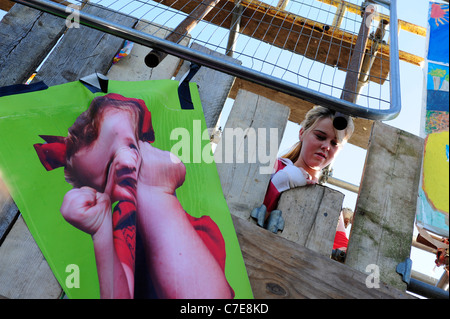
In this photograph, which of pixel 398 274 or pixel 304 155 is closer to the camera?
pixel 398 274

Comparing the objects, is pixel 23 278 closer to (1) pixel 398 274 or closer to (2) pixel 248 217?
(2) pixel 248 217

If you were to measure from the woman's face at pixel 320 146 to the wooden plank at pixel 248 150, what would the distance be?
31cm

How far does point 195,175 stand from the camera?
5.02 ft

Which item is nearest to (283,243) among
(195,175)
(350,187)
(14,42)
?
(195,175)

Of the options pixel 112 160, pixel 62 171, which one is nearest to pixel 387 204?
pixel 112 160

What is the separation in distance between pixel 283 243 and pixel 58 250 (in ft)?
2.31

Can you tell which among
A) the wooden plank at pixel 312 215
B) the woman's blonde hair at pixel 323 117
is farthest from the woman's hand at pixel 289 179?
the woman's blonde hair at pixel 323 117

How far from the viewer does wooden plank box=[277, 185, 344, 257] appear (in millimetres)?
1575

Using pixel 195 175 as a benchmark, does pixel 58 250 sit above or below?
below

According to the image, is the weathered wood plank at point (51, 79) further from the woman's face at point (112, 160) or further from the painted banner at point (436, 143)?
the painted banner at point (436, 143)

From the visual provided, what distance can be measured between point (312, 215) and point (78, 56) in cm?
127

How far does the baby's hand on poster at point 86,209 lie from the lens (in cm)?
126

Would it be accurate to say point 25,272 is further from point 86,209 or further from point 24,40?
point 24,40

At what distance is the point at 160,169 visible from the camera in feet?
4.80
